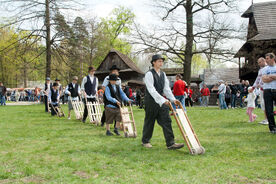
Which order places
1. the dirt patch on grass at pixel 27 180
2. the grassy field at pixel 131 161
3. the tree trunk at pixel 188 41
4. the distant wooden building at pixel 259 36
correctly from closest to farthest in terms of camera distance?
the dirt patch on grass at pixel 27 180
the grassy field at pixel 131 161
the tree trunk at pixel 188 41
the distant wooden building at pixel 259 36

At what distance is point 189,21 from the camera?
23.3 metres

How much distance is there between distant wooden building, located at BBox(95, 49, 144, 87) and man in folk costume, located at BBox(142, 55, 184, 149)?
1491 inches

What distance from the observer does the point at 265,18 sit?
3091 cm

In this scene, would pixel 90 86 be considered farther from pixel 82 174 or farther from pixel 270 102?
pixel 82 174

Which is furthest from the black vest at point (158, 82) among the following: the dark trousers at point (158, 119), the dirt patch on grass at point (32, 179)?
the dirt patch on grass at point (32, 179)

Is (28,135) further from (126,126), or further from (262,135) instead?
(262,135)

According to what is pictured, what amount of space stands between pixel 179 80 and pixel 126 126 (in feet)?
20.9

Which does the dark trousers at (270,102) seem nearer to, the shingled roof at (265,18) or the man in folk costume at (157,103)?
the man in folk costume at (157,103)

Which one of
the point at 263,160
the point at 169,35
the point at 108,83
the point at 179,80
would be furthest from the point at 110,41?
the point at 263,160

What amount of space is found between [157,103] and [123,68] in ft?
129

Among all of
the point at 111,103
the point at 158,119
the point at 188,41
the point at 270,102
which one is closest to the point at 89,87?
the point at 111,103

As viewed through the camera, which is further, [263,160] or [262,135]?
[262,135]

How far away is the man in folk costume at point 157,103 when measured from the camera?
593 centimetres

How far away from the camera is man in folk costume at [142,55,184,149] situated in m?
5.93
